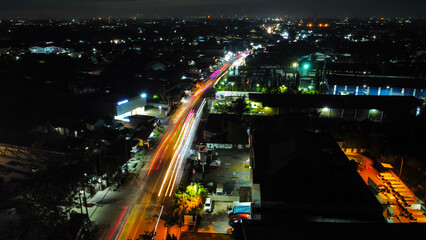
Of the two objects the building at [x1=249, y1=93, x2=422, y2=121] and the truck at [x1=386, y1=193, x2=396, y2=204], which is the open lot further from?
the building at [x1=249, y1=93, x2=422, y2=121]

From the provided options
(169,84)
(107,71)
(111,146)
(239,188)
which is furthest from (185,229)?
(107,71)

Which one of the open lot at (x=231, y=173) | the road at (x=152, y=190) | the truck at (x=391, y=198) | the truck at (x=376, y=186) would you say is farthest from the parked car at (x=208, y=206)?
the truck at (x=391, y=198)

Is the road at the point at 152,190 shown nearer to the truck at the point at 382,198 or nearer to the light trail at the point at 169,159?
the light trail at the point at 169,159

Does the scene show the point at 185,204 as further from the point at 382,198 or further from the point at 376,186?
the point at 376,186

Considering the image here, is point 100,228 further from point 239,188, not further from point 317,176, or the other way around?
point 317,176

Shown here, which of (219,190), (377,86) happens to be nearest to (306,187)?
(219,190)

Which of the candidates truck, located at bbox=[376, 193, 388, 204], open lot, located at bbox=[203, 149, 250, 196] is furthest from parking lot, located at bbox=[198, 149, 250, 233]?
truck, located at bbox=[376, 193, 388, 204]
